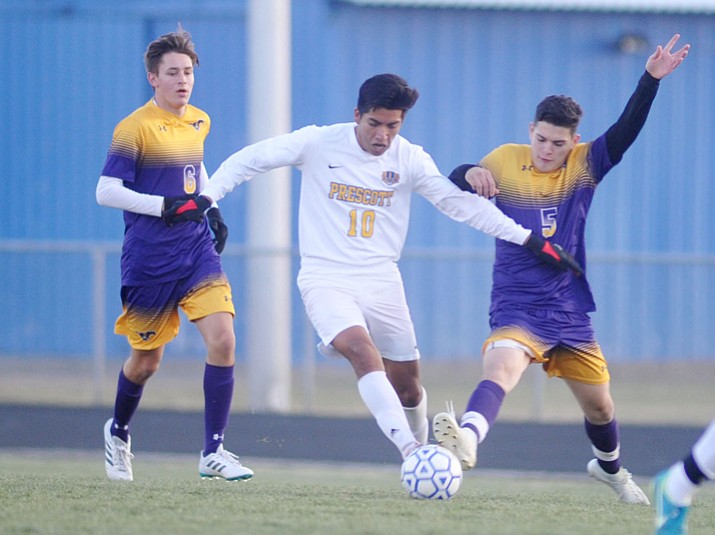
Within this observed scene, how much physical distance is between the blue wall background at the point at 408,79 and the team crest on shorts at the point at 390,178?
8.28 meters

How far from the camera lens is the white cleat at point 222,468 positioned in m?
6.38

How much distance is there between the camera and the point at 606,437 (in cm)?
648

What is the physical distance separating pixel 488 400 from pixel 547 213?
1.09 metres

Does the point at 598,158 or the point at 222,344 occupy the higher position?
the point at 598,158

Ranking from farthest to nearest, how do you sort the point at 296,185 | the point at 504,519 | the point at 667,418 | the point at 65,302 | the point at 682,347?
1. the point at 296,185
2. the point at 682,347
3. the point at 65,302
4. the point at 667,418
5. the point at 504,519

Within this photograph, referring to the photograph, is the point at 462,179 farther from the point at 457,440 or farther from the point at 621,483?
the point at 621,483

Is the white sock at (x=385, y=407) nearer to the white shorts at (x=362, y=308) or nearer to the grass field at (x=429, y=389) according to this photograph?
the white shorts at (x=362, y=308)

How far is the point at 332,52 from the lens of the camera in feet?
48.5

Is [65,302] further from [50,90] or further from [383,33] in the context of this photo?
[383,33]

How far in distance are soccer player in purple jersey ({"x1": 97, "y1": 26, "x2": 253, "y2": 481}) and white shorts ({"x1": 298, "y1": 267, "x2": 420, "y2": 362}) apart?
1.77ft

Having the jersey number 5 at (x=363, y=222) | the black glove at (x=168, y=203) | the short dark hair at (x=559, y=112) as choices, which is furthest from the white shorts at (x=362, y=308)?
the short dark hair at (x=559, y=112)

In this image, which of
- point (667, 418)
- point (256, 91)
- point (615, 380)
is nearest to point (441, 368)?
point (615, 380)

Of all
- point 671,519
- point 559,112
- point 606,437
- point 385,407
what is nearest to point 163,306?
point 385,407

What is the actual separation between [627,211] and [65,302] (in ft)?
21.7
